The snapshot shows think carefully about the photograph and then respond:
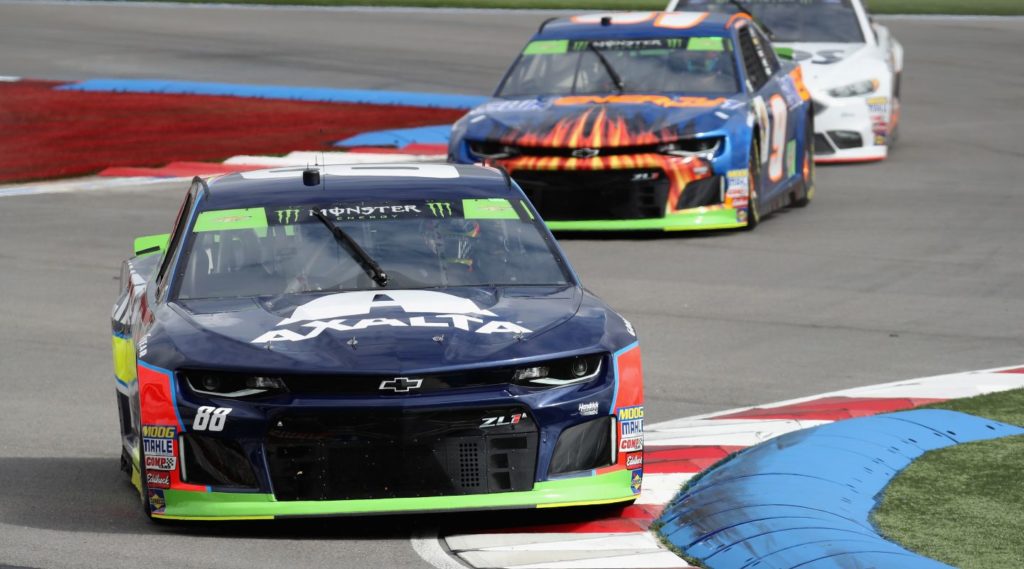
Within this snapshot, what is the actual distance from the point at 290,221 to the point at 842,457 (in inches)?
85.9

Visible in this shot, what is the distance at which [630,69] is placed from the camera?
13.9m

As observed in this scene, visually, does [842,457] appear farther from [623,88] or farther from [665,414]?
[623,88]

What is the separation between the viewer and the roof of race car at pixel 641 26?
559 inches

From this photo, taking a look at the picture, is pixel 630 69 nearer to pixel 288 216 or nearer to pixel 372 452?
pixel 288 216

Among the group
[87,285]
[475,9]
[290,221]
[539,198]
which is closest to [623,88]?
[539,198]

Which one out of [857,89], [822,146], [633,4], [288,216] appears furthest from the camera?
[633,4]

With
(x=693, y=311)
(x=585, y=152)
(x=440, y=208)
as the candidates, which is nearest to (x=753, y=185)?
(x=585, y=152)

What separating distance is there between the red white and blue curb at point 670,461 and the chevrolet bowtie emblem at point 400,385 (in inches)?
19.5

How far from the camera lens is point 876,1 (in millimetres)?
35844

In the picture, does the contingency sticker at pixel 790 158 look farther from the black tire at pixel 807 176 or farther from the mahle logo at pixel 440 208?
the mahle logo at pixel 440 208

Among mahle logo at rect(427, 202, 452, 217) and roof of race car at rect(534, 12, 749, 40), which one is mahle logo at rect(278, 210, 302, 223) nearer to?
mahle logo at rect(427, 202, 452, 217)

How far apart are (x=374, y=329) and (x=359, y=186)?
132 cm

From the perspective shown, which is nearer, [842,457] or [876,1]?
[842,457]

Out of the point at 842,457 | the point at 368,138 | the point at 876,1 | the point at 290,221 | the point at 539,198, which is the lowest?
the point at 876,1
